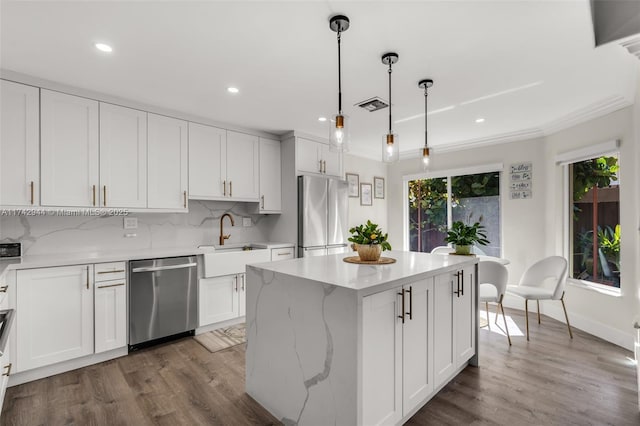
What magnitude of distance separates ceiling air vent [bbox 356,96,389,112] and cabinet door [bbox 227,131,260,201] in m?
1.60

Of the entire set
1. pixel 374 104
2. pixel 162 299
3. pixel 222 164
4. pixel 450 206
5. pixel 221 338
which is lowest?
pixel 221 338

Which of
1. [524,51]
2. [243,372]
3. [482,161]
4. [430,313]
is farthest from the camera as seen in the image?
[482,161]

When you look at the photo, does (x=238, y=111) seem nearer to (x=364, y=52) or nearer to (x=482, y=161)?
(x=364, y=52)

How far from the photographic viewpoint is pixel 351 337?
1.52 metres

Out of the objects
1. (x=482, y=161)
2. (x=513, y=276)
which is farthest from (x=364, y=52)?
(x=513, y=276)

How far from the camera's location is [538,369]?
2.58 metres

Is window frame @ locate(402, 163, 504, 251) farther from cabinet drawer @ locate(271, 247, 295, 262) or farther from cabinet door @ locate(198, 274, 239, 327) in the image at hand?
cabinet door @ locate(198, 274, 239, 327)

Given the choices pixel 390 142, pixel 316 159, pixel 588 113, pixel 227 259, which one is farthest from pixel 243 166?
pixel 588 113

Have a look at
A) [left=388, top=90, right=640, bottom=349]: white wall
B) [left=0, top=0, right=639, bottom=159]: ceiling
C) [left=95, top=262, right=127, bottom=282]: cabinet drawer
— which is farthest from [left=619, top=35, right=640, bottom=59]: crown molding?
[left=95, top=262, right=127, bottom=282]: cabinet drawer

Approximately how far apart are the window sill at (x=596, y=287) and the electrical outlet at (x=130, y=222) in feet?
16.6

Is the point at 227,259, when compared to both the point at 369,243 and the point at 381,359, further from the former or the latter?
the point at 381,359

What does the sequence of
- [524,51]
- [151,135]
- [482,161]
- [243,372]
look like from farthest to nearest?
[482,161] < [151,135] < [243,372] < [524,51]

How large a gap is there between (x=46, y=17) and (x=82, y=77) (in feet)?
2.74

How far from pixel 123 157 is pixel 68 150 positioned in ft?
1.38
